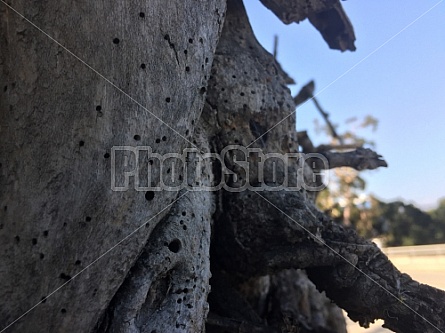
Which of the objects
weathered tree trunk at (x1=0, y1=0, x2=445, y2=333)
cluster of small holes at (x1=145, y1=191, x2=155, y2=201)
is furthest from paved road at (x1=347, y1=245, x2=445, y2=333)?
cluster of small holes at (x1=145, y1=191, x2=155, y2=201)

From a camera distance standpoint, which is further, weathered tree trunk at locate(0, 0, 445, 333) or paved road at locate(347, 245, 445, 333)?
paved road at locate(347, 245, 445, 333)

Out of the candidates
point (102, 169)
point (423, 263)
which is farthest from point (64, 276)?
point (423, 263)

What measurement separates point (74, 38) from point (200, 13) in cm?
97

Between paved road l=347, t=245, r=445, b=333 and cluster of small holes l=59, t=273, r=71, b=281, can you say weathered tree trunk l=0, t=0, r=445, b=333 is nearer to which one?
cluster of small holes l=59, t=273, r=71, b=281

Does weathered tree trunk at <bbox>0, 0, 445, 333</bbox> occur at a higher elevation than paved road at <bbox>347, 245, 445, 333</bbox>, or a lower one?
higher

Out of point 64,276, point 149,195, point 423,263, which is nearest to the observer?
point 64,276

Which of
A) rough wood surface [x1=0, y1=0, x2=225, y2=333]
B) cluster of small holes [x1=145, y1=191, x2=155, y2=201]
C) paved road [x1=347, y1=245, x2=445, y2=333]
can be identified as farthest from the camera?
paved road [x1=347, y1=245, x2=445, y2=333]

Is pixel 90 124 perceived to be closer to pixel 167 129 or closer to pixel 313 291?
pixel 167 129

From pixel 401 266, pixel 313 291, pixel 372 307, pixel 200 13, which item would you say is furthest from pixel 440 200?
pixel 200 13

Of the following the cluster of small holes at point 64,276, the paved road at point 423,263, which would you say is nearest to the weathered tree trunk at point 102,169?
the cluster of small holes at point 64,276

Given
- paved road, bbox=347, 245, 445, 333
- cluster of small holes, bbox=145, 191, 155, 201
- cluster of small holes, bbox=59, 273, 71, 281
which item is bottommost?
paved road, bbox=347, 245, 445, 333

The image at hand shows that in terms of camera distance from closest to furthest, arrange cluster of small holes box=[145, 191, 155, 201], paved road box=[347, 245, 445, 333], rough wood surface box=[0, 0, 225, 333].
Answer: rough wood surface box=[0, 0, 225, 333] → cluster of small holes box=[145, 191, 155, 201] → paved road box=[347, 245, 445, 333]

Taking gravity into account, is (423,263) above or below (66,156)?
below

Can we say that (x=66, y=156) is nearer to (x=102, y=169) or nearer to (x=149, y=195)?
(x=102, y=169)
